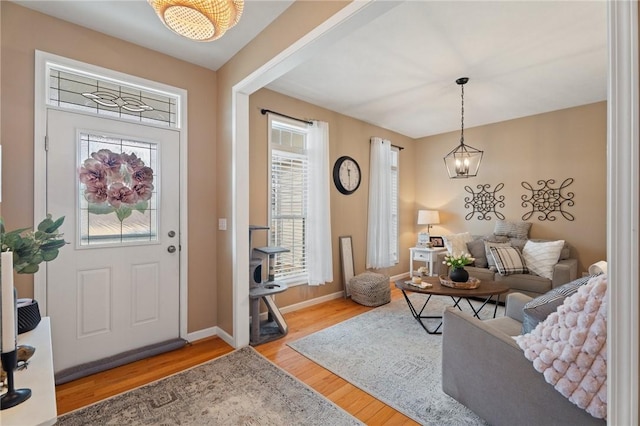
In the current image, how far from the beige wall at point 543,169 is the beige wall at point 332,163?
0.84 metres

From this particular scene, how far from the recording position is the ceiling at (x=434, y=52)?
2.09m

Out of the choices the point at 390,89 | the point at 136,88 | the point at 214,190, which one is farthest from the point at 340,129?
the point at 136,88

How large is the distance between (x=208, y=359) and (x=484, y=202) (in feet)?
15.2

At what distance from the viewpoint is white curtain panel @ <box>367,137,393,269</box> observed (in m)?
4.59

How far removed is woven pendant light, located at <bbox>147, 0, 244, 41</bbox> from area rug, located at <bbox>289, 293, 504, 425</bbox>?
8.06 feet

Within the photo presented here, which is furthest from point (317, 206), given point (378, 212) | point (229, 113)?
point (229, 113)

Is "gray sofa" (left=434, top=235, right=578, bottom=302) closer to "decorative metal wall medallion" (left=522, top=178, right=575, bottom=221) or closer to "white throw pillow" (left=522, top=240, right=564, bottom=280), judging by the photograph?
"white throw pillow" (left=522, top=240, right=564, bottom=280)

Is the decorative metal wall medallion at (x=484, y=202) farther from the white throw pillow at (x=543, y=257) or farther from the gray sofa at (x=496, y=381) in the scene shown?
the gray sofa at (x=496, y=381)

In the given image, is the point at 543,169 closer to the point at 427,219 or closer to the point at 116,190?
the point at 427,219

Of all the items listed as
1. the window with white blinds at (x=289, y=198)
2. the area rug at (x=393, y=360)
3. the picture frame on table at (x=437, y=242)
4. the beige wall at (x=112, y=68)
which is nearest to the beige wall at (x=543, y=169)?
the picture frame on table at (x=437, y=242)

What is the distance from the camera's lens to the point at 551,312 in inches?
55.1

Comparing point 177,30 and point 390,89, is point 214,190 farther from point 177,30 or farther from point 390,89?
point 390,89

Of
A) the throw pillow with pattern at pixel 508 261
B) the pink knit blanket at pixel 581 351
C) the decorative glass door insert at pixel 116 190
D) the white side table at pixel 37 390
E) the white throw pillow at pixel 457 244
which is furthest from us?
the white throw pillow at pixel 457 244

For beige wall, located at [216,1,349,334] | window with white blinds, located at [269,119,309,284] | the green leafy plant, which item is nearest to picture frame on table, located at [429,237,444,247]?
window with white blinds, located at [269,119,309,284]
